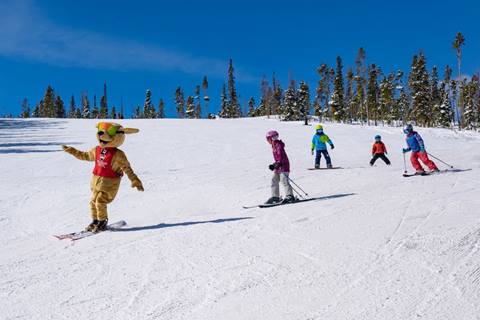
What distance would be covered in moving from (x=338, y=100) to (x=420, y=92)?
1256 centimetres

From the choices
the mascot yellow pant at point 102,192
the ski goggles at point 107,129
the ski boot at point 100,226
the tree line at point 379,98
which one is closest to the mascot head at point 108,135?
the ski goggles at point 107,129

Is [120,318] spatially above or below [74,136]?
below

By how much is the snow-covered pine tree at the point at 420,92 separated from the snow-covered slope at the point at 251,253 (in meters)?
51.7

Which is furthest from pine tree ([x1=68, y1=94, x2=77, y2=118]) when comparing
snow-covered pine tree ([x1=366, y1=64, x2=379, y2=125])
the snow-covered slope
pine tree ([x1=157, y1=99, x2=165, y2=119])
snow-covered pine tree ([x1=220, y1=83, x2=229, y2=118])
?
the snow-covered slope

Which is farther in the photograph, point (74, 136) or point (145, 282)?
point (74, 136)

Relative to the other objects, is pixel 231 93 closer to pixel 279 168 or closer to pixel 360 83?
pixel 360 83

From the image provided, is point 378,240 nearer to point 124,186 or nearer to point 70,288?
point 70,288

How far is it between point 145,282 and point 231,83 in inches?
3228

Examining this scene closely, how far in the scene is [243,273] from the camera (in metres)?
4.69

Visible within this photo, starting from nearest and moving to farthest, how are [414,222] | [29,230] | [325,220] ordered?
[414,222] → [325,220] → [29,230]

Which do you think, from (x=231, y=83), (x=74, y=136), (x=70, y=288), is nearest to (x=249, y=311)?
(x=70, y=288)

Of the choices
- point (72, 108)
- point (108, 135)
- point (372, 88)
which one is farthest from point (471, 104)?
point (72, 108)

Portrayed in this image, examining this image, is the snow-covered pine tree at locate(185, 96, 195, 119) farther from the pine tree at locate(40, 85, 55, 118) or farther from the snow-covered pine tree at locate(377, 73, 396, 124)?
the snow-covered pine tree at locate(377, 73, 396, 124)

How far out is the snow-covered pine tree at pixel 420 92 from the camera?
59.1m
